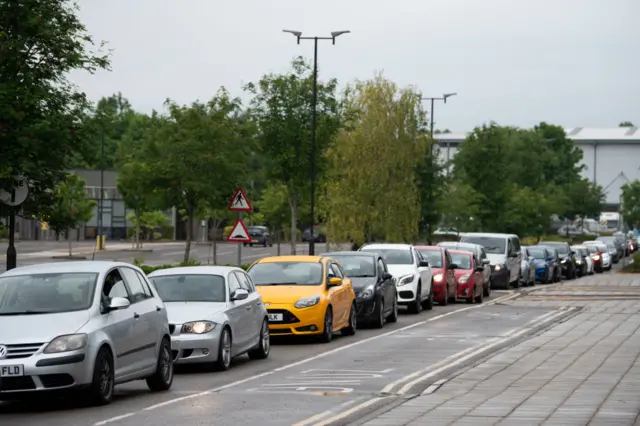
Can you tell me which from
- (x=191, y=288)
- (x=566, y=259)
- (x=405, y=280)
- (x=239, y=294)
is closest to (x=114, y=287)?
(x=239, y=294)

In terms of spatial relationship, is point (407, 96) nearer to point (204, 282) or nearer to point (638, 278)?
point (638, 278)

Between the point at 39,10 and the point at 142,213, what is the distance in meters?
73.0

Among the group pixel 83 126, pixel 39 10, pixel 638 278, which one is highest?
pixel 39 10

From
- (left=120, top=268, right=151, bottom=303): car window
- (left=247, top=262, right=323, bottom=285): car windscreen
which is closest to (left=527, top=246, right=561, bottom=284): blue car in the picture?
(left=247, top=262, right=323, bottom=285): car windscreen

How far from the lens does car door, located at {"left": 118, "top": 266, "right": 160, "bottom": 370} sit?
15.5 meters

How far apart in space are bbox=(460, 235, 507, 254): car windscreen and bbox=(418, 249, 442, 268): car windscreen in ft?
34.8

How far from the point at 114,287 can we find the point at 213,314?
3.78 metres

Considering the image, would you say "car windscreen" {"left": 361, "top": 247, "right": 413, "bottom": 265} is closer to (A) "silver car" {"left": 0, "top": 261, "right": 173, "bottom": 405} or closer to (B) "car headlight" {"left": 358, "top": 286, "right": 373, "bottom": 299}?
(B) "car headlight" {"left": 358, "top": 286, "right": 373, "bottom": 299}

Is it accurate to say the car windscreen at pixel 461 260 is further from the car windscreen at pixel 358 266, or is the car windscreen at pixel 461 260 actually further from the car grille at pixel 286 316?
the car grille at pixel 286 316

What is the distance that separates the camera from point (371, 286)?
2834cm

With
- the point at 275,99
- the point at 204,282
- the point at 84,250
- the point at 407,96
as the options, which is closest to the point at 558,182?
the point at 84,250

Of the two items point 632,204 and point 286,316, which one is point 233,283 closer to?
point 286,316

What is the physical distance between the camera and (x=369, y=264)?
95.6 feet

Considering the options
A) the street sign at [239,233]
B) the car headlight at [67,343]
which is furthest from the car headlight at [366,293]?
the car headlight at [67,343]
